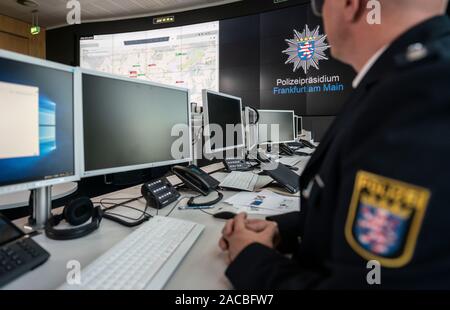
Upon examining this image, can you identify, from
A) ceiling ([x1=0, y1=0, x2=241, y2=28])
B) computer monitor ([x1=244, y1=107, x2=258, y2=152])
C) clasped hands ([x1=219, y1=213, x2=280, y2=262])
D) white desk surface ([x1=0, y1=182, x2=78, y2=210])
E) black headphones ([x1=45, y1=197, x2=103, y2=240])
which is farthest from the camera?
ceiling ([x1=0, y1=0, x2=241, y2=28])

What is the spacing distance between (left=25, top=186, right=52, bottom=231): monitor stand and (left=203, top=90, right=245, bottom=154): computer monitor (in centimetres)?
81

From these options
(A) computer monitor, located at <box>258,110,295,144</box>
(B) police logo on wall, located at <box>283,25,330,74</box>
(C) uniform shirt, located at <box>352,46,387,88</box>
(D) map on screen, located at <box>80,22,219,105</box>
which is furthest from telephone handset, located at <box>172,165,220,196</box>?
(B) police logo on wall, located at <box>283,25,330,74</box>

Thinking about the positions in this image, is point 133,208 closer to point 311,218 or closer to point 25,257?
point 25,257

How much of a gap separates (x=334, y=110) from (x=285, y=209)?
144 inches

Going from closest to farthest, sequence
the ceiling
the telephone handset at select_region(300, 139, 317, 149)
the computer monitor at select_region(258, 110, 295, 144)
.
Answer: the computer monitor at select_region(258, 110, 295, 144)
the telephone handset at select_region(300, 139, 317, 149)
the ceiling

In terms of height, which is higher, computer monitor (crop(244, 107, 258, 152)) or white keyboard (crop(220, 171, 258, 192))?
computer monitor (crop(244, 107, 258, 152))

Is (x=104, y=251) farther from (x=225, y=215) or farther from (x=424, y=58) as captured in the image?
(x=424, y=58)

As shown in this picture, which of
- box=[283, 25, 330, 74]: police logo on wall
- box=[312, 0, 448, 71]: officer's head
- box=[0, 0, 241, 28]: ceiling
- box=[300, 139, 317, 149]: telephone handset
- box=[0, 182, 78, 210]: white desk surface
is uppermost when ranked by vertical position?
box=[0, 0, 241, 28]: ceiling

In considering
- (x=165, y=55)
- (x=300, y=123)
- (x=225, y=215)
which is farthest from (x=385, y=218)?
(x=165, y=55)

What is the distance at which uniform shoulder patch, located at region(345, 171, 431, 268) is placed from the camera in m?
0.33

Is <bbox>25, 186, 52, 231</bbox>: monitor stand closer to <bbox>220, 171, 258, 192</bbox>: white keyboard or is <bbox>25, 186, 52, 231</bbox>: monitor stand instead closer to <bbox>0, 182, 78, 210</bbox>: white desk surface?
<bbox>0, 182, 78, 210</bbox>: white desk surface

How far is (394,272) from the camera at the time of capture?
35cm

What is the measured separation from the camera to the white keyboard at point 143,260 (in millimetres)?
503
